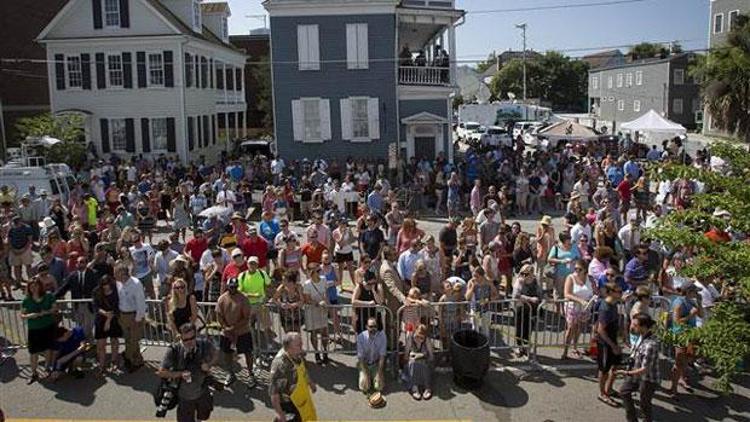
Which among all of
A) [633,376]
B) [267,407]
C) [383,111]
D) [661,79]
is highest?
[661,79]

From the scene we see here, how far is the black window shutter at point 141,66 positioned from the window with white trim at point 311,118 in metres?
8.46

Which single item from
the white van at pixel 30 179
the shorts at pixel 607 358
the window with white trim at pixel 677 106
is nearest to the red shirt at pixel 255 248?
the shorts at pixel 607 358

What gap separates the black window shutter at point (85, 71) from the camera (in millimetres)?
31156

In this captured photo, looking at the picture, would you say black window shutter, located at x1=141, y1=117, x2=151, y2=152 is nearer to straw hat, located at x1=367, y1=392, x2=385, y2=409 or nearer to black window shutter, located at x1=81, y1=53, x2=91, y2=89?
black window shutter, located at x1=81, y1=53, x2=91, y2=89

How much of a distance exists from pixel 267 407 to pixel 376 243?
4.94 m

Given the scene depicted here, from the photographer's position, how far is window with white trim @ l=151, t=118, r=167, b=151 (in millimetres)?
31844

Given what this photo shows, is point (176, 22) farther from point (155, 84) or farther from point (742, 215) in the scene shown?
point (742, 215)

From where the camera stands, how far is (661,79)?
190 ft

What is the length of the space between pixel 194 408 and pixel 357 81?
21.7 meters

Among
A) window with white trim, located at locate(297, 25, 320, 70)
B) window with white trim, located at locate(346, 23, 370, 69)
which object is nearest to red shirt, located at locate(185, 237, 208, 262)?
window with white trim, located at locate(297, 25, 320, 70)

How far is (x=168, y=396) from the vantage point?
24.0ft

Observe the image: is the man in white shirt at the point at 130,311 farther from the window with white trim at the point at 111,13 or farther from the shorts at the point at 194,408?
the window with white trim at the point at 111,13

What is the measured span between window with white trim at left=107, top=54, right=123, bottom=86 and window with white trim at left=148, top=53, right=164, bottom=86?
4.30 ft

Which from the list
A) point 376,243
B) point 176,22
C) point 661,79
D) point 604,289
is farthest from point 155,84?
point 661,79
